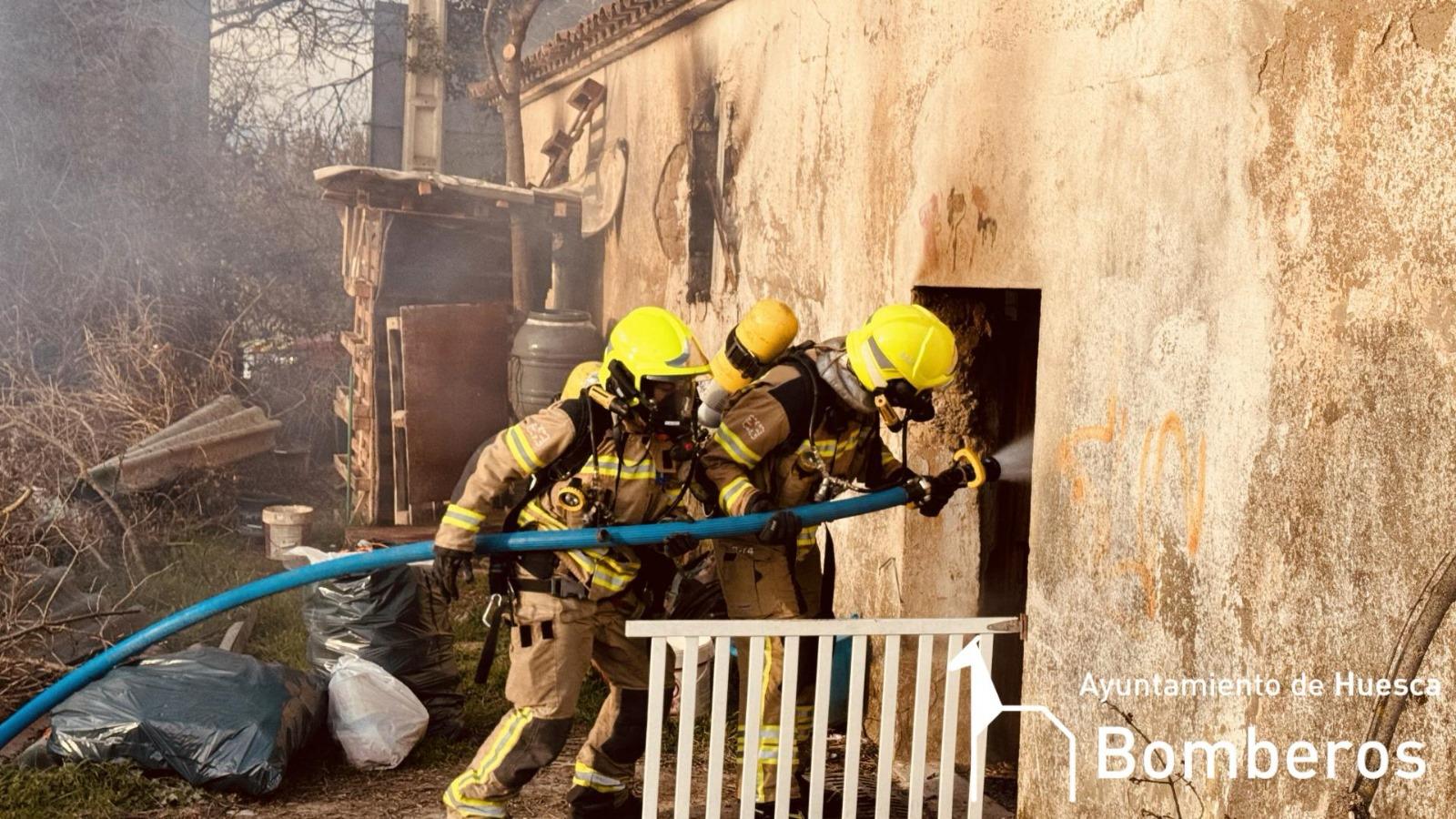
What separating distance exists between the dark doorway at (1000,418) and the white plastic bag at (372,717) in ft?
7.68

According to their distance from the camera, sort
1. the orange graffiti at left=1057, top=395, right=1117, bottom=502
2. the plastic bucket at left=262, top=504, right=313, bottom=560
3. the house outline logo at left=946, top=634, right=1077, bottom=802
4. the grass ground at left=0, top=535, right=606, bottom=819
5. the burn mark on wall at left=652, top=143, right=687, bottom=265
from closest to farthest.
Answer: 1. the house outline logo at left=946, top=634, right=1077, bottom=802
2. the orange graffiti at left=1057, top=395, right=1117, bottom=502
3. the grass ground at left=0, top=535, right=606, bottom=819
4. the plastic bucket at left=262, top=504, right=313, bottom=560
5. the burn mark on wall at left=652, top=143, right=687, bottom=265

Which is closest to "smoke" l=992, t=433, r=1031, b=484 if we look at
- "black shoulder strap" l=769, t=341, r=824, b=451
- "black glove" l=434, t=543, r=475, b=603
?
"black shoulder strap" l=769, t=341, r=824, b=451

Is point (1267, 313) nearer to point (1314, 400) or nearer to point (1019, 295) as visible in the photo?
point (1314, 400)

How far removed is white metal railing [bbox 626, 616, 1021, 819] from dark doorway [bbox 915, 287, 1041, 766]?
2057mm

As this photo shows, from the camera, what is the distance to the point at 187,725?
4812 mm

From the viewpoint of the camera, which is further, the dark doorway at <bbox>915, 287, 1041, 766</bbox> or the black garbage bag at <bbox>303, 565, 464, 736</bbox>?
the black garbage bag at <bbox>303, 565, 464, 736</bbox>

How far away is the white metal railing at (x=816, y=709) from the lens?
3.10 meters

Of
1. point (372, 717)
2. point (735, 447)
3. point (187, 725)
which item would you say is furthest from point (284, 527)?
point (735, 447)

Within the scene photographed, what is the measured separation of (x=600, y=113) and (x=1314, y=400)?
9068mm

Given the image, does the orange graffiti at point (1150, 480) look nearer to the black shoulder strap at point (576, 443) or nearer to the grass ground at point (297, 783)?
the black shoulder strap at point (576, 443)

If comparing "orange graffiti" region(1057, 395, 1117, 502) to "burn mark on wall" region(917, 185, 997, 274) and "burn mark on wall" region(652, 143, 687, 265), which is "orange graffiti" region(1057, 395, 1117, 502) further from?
"burn mark on wall" region(652, 143, 687, 265)

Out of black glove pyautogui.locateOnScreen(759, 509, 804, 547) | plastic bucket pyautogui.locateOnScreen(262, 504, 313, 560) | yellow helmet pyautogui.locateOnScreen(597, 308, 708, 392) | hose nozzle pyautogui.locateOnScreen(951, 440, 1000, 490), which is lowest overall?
plastic bucket pyautogui.locateOnScreen(262, 504, 313, 560)

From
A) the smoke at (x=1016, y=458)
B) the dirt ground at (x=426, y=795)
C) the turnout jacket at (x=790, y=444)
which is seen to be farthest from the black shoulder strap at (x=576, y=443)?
the smoke at (x=1016, y=458)

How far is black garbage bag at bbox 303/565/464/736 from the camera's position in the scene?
569 cm
